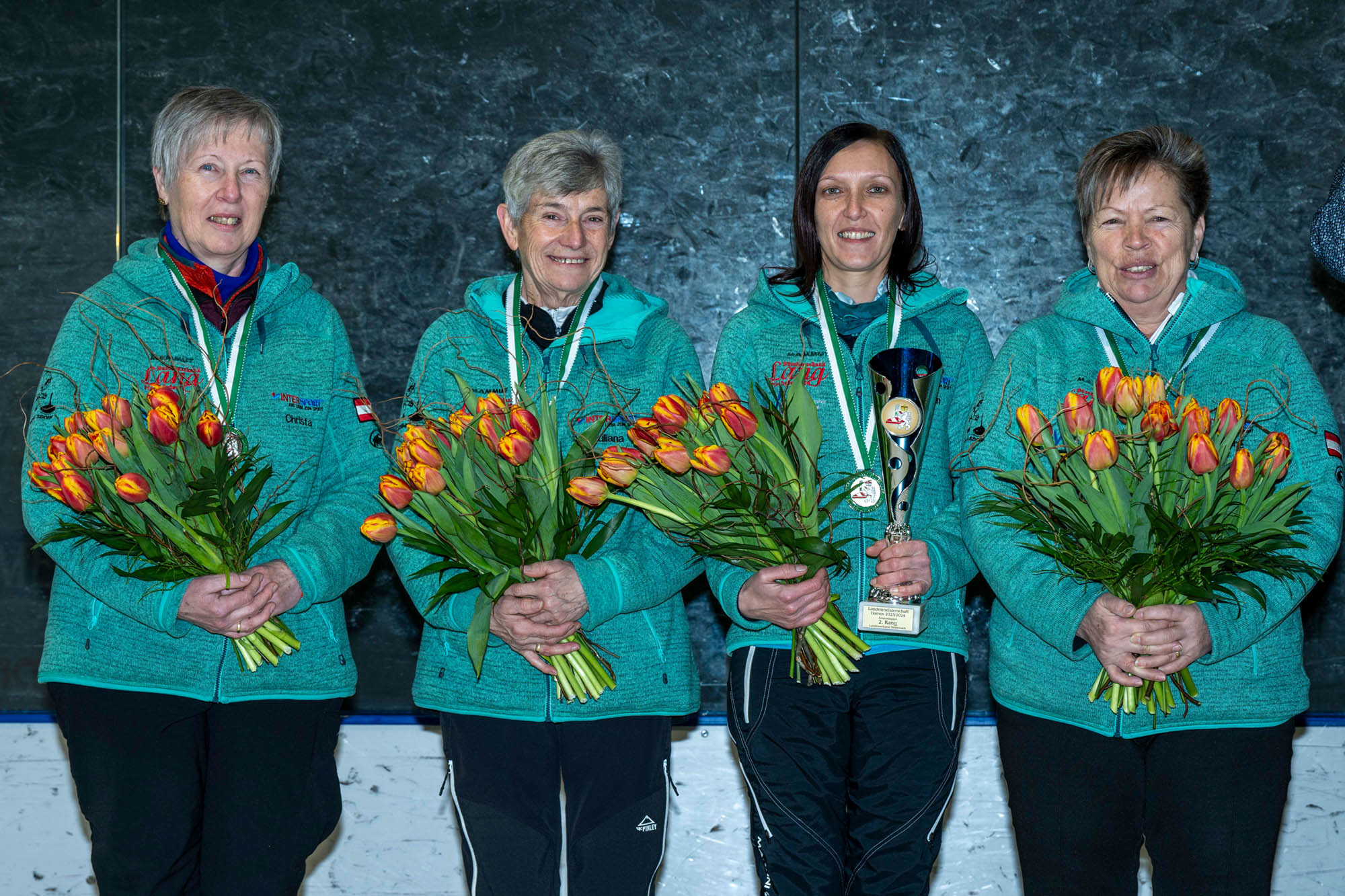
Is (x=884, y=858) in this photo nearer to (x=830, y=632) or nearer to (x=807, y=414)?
(x=830, y=632)

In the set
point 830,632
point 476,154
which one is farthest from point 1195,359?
point 476,154

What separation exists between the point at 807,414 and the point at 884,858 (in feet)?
2.78

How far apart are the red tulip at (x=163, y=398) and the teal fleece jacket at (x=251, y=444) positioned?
11cm

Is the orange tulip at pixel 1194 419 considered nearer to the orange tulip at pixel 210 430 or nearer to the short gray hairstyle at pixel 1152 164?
the short gray hairstyle at pixel 1152 164

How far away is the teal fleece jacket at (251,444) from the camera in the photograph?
217 centimetres

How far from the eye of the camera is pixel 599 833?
2236 mm

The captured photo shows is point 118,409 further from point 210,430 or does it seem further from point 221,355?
point 221,355

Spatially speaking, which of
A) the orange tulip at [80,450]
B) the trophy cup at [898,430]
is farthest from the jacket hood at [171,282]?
the trophy cup at [898,430]

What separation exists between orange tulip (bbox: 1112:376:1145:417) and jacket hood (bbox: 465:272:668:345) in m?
0.95

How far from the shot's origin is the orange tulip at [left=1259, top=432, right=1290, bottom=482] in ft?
6.36

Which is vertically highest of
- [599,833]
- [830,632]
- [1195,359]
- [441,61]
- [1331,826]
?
[441,61]

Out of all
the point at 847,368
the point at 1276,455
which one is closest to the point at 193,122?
the point at 847,368

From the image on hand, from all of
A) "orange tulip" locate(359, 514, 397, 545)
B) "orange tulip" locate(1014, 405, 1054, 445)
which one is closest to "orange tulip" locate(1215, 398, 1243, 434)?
"orange tulip" locate(1014, 405, 1054, 445)

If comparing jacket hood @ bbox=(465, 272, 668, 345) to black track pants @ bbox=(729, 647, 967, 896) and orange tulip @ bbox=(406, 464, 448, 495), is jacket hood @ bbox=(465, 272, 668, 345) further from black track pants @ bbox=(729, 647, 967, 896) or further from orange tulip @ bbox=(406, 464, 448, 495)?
black track pants @ bbox=(729, 647, 967, 896)
